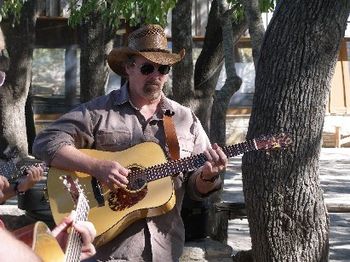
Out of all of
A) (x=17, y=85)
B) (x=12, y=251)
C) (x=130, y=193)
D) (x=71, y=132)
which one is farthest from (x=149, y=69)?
(x=17, y=85)

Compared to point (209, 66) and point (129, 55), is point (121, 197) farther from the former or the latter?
point (209, 66)

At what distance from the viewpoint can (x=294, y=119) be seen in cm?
505

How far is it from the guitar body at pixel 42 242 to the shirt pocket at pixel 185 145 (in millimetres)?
1452

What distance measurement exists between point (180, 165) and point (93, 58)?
40.0 feet

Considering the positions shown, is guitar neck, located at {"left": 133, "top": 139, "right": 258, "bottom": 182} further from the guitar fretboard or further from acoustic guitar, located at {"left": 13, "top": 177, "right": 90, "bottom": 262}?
acoustic guitar, located at {"left": 13, "top": 177, "right": 90, "bottom": 262}

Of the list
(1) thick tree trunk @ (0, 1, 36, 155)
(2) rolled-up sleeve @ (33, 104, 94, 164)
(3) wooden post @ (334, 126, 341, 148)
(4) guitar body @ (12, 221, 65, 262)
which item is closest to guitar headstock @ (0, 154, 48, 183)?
(2) rolled-up sleeve @ (33, 104, 94, 164)

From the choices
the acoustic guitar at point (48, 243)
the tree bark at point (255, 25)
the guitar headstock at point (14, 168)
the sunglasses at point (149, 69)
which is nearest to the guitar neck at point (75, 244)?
the acoustic guitar at point (48, 243)

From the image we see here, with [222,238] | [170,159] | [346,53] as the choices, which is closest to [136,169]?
[170,159]

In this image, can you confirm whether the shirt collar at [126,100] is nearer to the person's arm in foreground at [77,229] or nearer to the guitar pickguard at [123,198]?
the guitar pickguard at [123,198]

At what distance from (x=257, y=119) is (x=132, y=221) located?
1.50 m

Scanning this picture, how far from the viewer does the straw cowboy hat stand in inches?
161

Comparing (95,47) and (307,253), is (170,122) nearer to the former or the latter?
(307,253)

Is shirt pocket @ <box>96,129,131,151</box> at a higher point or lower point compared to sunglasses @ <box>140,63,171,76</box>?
lower

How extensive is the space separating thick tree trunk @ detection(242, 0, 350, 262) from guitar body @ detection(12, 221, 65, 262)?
2606 mm
